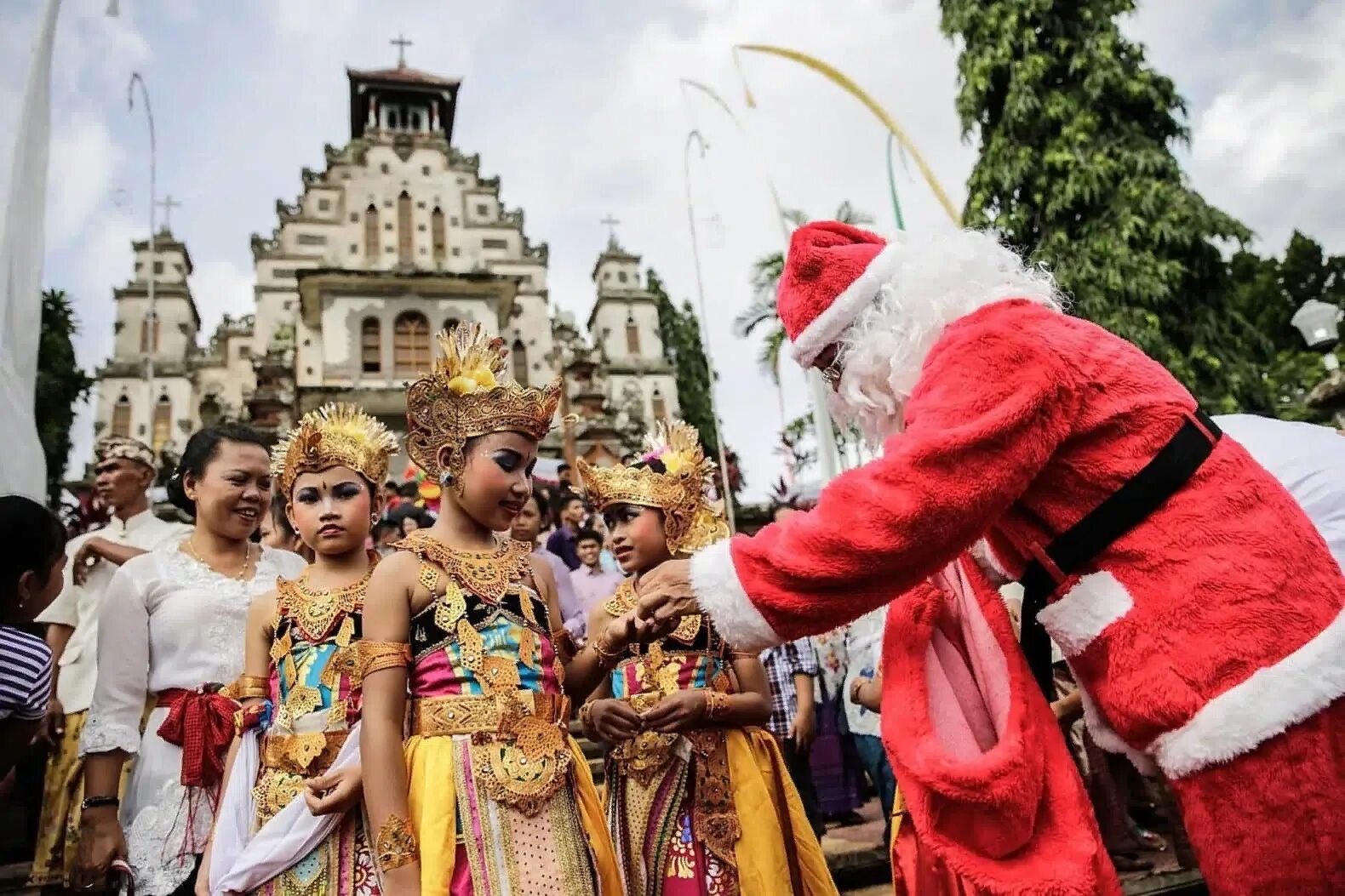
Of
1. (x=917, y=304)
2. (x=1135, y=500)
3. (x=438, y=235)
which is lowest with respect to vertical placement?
(x=1135, y=500)

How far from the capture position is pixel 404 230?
88.3 feet

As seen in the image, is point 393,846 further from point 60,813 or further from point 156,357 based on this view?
point 156,357

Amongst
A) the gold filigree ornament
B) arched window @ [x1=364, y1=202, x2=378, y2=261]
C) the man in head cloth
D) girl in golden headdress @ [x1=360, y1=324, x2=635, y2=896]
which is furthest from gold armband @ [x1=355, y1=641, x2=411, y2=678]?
arched window @ [x1=364, y1=202, x2=378, y2=261]

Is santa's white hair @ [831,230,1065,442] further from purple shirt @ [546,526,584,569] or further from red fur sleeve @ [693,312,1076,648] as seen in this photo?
purple shirt @ [546,526,584,569]

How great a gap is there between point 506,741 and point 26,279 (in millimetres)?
3900

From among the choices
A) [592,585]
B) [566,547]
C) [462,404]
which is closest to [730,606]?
[462,404]

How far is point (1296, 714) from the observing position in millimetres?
1530

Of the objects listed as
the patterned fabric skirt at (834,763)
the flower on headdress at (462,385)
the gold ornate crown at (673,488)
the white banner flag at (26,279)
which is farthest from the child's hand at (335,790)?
the patterned fabric skirt at (834,763)

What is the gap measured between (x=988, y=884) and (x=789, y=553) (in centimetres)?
75

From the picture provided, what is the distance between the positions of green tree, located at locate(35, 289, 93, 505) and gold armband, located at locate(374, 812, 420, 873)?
79.9 feet

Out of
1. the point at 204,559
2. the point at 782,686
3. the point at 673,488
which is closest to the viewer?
the point at 204,559

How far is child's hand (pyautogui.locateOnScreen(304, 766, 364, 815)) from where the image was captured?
7.34 feet

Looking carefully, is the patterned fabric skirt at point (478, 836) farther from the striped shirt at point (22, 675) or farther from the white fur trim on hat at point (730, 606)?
the striped shirt at point (22, 675)

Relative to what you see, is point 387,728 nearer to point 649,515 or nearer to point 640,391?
point 649,515
